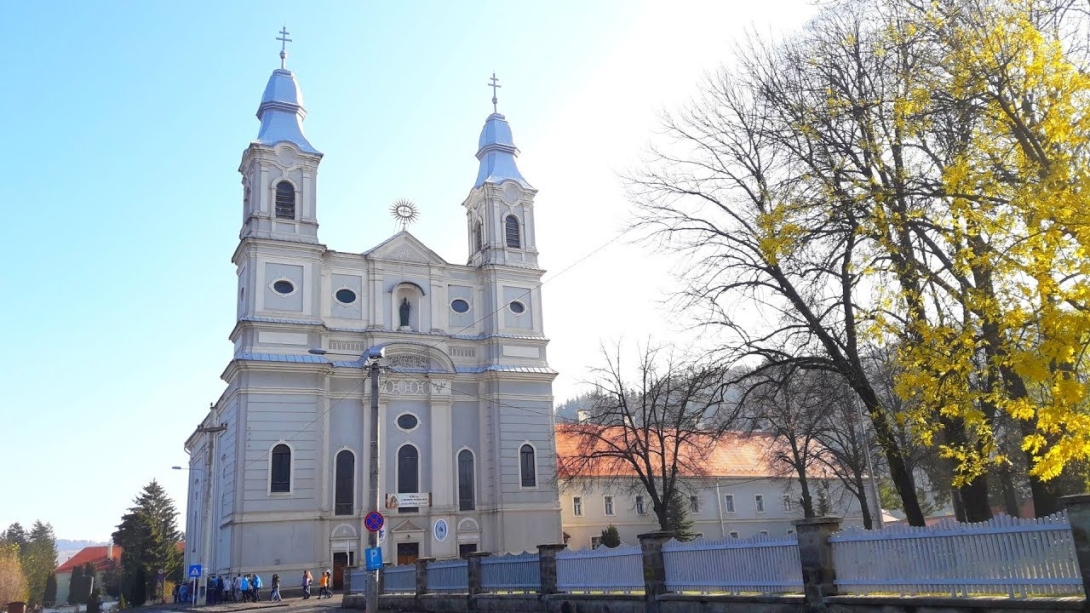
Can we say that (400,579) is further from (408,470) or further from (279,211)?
(279,211)

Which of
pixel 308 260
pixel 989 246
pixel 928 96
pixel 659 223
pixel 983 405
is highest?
pixel 308 260

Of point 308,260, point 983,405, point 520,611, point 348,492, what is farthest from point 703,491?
point 983,405

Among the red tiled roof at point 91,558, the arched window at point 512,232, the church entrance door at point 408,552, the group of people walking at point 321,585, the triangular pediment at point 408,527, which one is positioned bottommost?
the group of people walking at point 321,585

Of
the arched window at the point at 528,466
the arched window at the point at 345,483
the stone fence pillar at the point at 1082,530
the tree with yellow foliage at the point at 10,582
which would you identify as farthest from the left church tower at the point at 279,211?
the tree with yellow foliage at the point at 10,582

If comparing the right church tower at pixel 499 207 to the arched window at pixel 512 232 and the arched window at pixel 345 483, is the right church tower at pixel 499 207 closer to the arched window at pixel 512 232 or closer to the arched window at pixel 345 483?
the arched window at pixel 512 232

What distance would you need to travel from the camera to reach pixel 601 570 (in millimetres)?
17984

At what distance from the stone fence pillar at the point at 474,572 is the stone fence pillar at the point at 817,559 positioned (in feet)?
34.1

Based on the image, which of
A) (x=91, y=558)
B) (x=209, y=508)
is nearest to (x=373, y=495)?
(x=209, y=508)

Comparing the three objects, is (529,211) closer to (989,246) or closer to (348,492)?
(348,492)

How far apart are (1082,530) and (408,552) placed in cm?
3287

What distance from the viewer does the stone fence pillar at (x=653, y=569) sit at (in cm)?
1631

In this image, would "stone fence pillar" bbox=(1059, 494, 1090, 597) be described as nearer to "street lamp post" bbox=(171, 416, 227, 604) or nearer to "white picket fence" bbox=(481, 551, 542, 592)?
"white picket fence" bbox=(481, 551, 542, 592)

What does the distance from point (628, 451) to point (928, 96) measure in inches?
944

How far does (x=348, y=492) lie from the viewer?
38.4m
